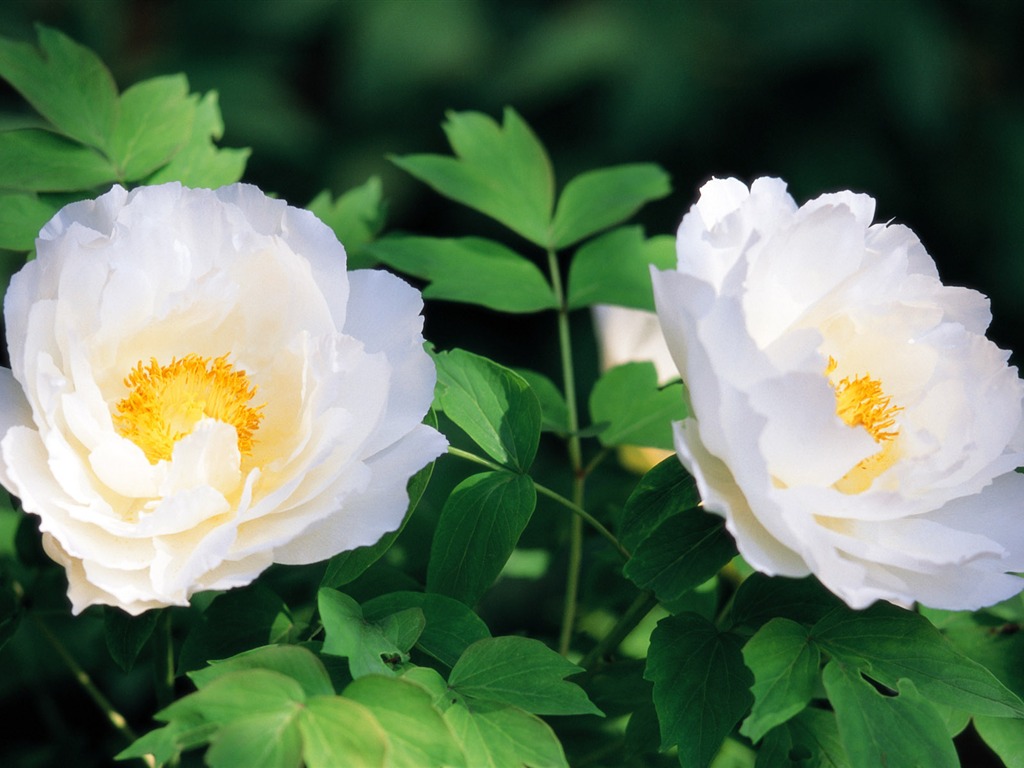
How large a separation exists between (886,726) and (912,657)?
4 centimetres

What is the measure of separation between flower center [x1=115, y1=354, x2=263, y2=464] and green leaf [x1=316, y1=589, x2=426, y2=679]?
12 centimetres

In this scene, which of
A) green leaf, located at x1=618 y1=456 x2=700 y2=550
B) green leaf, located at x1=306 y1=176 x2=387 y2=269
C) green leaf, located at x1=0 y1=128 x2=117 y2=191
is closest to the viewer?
green leaf, located at x1=618 y1=456 x2=700 y2=550

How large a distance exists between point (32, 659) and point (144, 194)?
432 millimetres

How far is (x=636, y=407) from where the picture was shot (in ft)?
2.40

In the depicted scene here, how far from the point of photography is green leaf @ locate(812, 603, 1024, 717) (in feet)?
1.68

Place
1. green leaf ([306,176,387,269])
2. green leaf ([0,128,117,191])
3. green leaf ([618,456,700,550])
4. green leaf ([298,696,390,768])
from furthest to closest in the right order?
green leaf ([306,176,387,269]) < green leaf ([0,128,117,191]) < green leaf ([618,456,700,550]) < green leaf ([298,696,390,768])

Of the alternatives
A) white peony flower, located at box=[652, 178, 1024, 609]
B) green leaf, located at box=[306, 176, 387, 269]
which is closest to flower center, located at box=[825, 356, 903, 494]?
white peony flower, located at box=[652, 178, 1024, 609]

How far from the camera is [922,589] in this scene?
1.67 ft

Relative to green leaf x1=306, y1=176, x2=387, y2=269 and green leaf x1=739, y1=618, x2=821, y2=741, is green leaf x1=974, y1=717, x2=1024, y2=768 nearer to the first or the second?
green leaf x1=739, y1=618, x2=821, y2=741

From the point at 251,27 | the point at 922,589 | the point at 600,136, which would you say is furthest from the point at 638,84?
the point at 922,589

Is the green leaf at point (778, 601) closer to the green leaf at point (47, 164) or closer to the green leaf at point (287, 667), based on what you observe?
the green leaf at point (287, 667)

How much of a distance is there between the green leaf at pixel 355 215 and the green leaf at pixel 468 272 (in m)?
0.02

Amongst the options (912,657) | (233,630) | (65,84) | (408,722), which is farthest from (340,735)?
(65,84)

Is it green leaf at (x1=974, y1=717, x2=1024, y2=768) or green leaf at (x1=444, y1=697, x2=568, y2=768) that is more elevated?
green leaf at (x1=444, y1=697, x2=568, y2=768)
